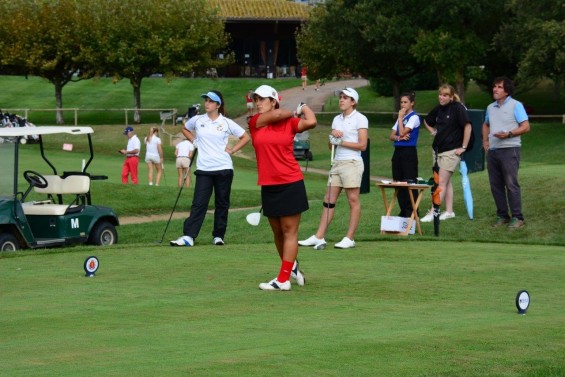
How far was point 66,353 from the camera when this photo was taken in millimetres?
8367

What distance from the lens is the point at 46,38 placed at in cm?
6725

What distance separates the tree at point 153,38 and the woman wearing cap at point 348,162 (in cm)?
5164

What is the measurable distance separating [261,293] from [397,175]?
7462mm

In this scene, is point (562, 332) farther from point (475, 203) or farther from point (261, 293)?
point (475, 203)

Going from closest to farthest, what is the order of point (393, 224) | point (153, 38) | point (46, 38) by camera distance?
1. point (393, 224)
2. point (46, 38)
3. point (153, 38)

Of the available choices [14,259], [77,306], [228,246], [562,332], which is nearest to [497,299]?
[562,332]

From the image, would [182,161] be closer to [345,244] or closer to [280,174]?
[345,244]

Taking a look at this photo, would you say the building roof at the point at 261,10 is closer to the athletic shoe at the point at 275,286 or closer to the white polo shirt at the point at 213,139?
the white polo shirt at the point at 213,139

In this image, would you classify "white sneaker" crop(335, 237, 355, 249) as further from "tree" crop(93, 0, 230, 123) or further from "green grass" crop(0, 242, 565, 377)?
"tree" crop(93, 0, 230, 123)

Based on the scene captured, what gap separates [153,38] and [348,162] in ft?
175

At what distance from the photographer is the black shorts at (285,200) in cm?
1161

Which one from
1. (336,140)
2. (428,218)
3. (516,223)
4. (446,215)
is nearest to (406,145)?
(428,218)

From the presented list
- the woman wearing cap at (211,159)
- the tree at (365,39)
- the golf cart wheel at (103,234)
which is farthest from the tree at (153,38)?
the woman wearing cap at (211,159)

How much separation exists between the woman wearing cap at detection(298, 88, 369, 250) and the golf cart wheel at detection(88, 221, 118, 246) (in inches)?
190
